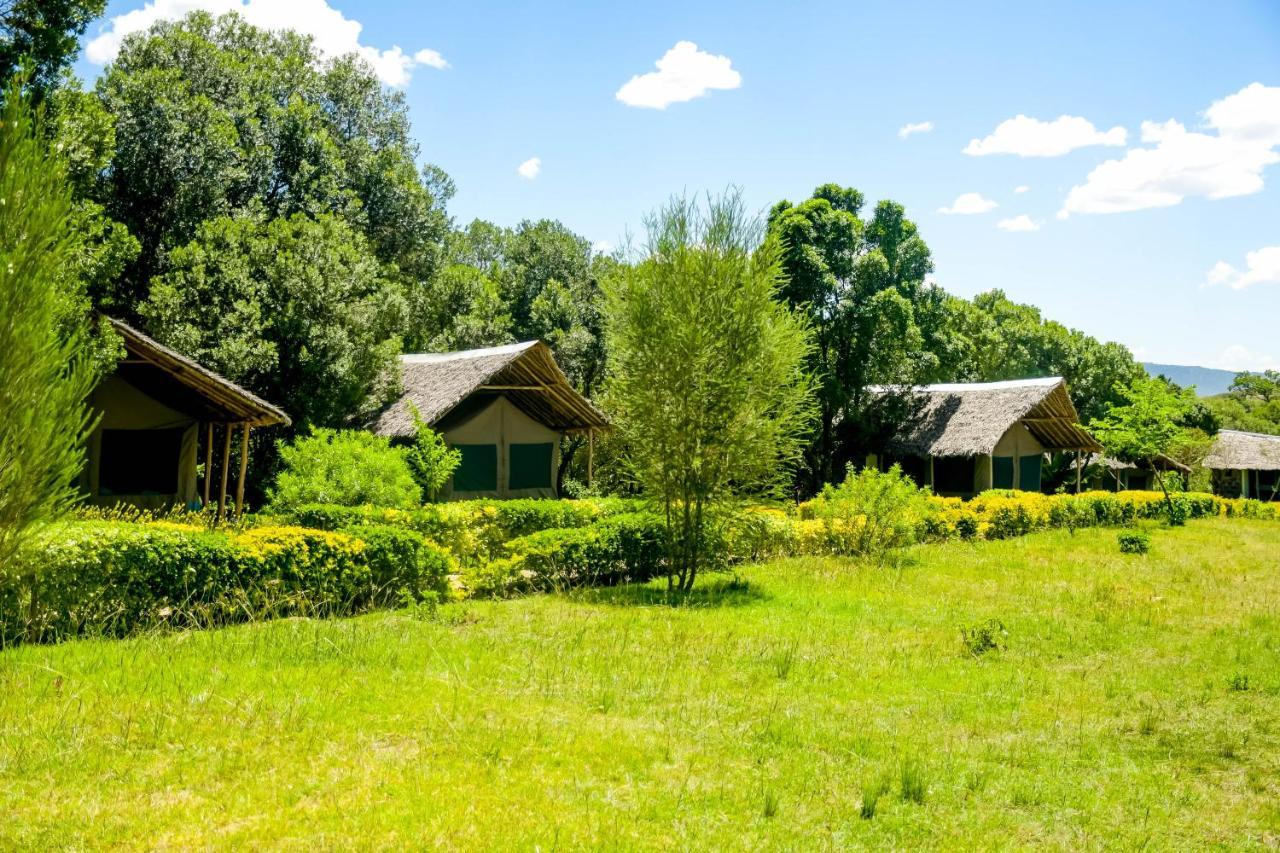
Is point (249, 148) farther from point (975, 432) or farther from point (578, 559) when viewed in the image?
point (975, 432)

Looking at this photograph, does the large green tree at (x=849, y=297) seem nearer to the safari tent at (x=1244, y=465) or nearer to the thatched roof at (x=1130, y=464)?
the thatched roof at (x=1130, y=464)

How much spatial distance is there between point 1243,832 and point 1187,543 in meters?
20.7

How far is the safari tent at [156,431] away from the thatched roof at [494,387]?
Answer: 189 inches

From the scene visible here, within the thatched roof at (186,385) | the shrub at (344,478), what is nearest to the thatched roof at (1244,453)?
the shrub at (344,478)

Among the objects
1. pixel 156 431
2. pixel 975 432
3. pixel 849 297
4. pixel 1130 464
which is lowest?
pixel 1130 464

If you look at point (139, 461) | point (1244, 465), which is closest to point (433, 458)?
point (139, 461)

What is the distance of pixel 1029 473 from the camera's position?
3397cm

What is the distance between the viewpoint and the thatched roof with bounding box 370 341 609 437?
76.2 feet

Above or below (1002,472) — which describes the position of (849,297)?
above

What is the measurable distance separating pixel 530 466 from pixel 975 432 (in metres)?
14.7

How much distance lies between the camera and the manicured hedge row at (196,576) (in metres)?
9.27

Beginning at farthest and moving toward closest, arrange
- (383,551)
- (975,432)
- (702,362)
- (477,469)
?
(975,432) → (477,469) → (702,362) → (383,551)

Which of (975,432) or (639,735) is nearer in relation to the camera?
(639,735)

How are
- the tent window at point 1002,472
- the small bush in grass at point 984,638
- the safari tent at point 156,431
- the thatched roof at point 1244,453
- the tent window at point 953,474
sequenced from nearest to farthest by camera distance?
1. the small bush in grass at point 984,638
2. the safari tent at point 156,431
3. the tent window at point 953,474
4. the tent window at point 1002,472
5. the thatched roof at point 1244,453
